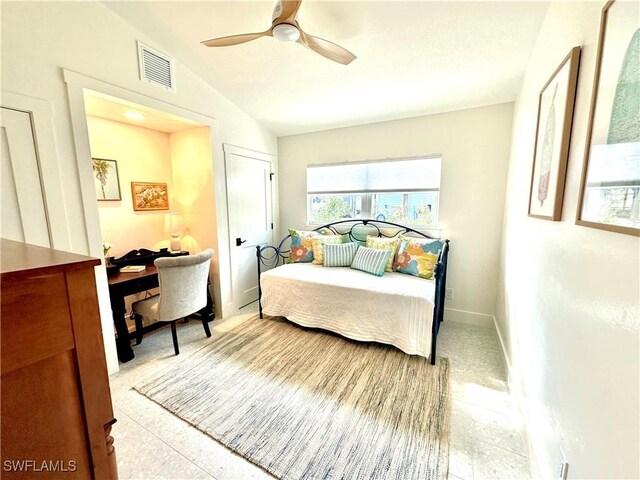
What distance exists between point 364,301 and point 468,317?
4.83 ft

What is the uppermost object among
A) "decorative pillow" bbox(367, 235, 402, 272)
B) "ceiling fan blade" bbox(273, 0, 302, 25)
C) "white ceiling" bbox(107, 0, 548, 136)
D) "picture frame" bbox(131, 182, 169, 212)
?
"white ceiling" bbox(107, 0, 548, 136)

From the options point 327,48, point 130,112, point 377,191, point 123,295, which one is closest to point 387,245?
point 377,191

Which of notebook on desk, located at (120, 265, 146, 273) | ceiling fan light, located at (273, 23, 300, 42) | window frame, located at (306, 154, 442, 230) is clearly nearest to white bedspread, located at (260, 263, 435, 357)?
window frame, located at (306, 154, 442, 230)

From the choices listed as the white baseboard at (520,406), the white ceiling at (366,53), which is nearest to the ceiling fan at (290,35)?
→ the white ceiling at (366,53)

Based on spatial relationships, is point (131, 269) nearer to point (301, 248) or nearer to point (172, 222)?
point (172, 222)

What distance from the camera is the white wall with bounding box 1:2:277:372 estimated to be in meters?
1.57

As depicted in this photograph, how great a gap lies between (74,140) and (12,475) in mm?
2098

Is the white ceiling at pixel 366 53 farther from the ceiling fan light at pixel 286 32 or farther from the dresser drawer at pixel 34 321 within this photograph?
the dresser drawer at pixel 34 321

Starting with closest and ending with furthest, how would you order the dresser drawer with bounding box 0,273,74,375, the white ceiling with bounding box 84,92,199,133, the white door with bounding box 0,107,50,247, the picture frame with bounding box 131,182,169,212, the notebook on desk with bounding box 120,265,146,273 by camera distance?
1. the dresser drawer with bounding box 0,273,74,375
2. the white door with bounding box 0,107,50,247
3. the white ceiling with bounding box 84,92,199,133
4. the notebook on desk with bounding box 120,265,146,273
5. the picture frame with bounding box 131,182,169,212

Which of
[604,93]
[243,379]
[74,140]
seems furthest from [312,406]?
[74,140]

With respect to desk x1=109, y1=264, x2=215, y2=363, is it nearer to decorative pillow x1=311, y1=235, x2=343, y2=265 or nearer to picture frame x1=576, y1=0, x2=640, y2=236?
decorative pillow x1=311, y1=235, x2=343, y2=265

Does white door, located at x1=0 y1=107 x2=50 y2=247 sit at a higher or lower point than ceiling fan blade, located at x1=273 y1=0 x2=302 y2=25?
lower

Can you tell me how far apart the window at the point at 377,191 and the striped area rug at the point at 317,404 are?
5.46 ft

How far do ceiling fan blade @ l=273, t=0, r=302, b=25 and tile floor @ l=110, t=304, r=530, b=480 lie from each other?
2.45 meters
